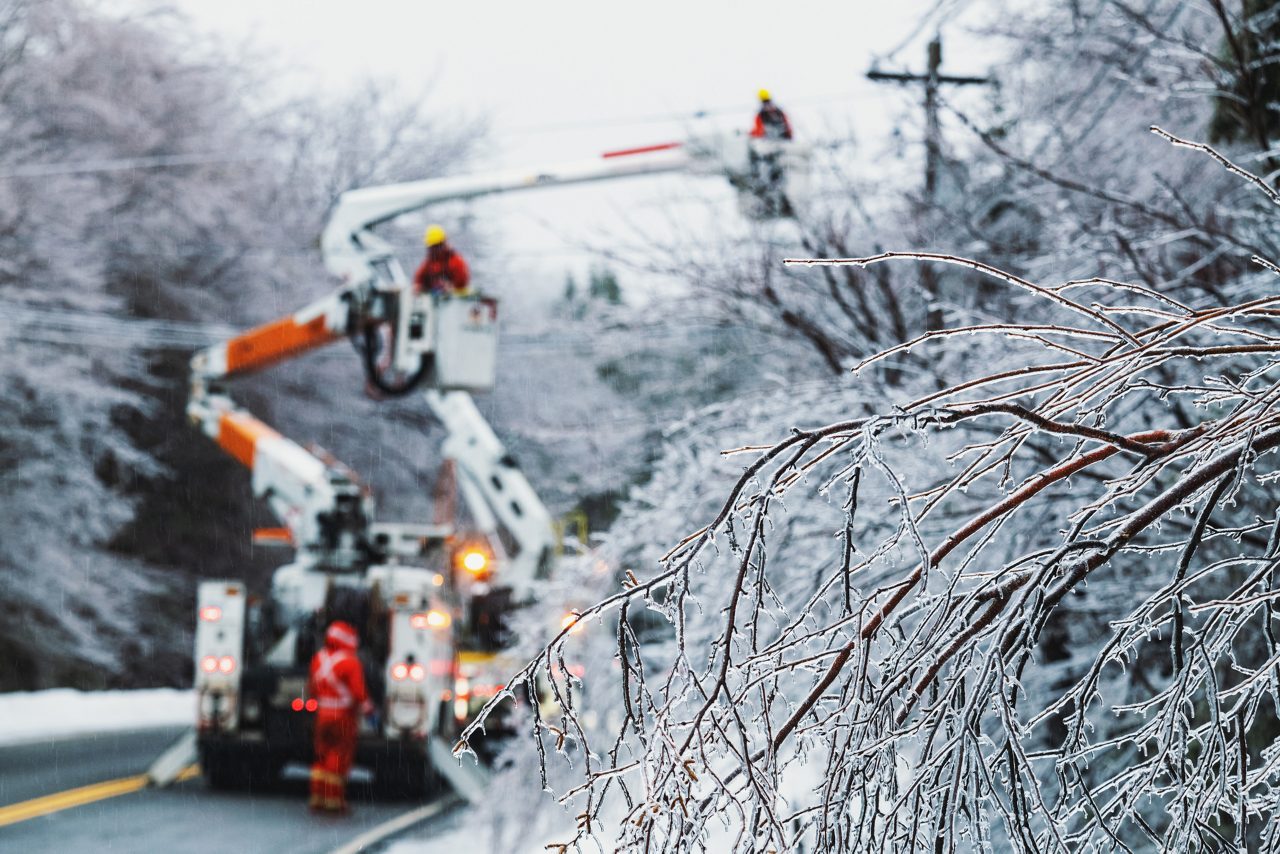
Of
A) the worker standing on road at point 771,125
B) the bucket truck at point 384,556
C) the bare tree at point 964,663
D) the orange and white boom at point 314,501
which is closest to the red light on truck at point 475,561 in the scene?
the bucket truck at point 384,556

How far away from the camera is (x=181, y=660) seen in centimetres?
2402

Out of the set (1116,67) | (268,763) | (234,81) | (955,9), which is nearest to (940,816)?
(955,9)

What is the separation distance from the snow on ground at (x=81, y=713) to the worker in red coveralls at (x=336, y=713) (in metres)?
5.25

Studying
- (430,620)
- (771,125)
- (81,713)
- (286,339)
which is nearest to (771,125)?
(771,125)

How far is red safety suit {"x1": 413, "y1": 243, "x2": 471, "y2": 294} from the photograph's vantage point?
1189 centimetres

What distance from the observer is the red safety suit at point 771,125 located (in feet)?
30.0

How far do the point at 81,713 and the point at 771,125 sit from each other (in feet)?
42.2

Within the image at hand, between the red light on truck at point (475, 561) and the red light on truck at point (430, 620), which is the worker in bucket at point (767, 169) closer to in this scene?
the red light on truck at point (430, 620)

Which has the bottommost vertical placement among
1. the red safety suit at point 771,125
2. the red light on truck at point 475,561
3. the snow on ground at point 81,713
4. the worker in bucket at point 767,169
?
the snow on ground at point 81,713

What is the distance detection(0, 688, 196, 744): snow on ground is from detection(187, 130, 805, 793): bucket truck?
398cm

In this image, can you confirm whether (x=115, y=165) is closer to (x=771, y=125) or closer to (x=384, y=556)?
(x=384, y=556)

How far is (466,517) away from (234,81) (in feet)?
29.3

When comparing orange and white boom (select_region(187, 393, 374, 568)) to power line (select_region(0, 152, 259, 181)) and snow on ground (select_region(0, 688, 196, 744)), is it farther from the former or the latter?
power line (select_region(0, 152, 259, 181))

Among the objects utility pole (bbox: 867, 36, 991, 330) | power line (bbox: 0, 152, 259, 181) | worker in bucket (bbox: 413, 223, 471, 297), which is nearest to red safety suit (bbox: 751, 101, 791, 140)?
utility pole (bbox: 867, 36, 991, 330)
